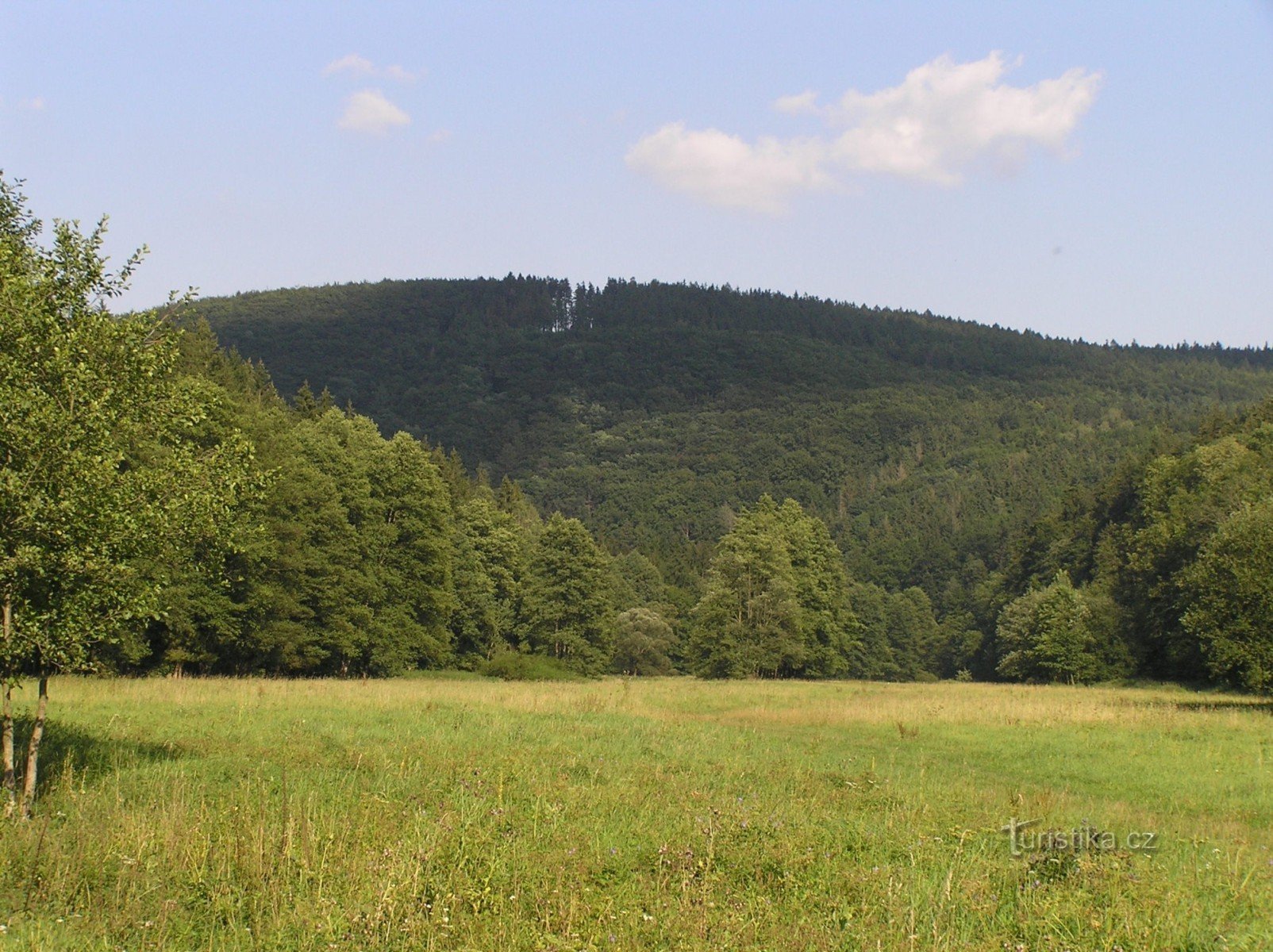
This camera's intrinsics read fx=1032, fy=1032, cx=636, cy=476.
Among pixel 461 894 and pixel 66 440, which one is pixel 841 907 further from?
pixel 66 440

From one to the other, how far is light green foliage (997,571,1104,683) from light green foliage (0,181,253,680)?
64935 mm

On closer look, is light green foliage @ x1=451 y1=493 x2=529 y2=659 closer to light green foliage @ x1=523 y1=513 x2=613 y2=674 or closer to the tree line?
the tree line

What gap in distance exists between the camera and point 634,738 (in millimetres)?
21859

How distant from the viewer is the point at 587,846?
10.9 m

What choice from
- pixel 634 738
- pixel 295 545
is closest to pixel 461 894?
pixel 634 738

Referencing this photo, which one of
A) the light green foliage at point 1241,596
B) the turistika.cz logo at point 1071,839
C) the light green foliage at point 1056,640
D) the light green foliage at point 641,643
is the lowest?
the light green foliage at point 641,643

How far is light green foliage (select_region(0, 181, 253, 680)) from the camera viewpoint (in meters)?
12.6

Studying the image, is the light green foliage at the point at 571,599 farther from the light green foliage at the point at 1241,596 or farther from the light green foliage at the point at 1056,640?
the light green foliage at the point at 1241,596

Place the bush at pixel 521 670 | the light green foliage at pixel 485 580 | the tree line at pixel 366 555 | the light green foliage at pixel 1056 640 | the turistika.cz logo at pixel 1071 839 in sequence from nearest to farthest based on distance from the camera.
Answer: the turistika.cz logo at pixel 1071 839 < the tree line at pixel 366 555 < the bush at pixel 521 670 < the light green foliage at pixel 485 580 < the light green foliage at pixel 1056 640

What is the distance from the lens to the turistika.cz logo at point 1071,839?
10.8m

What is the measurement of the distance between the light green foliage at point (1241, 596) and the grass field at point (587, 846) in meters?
16.0

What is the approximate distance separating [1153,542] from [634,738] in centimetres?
6027

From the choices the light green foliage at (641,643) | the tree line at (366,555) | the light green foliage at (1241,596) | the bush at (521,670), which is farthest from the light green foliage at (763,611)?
the light green foliage at (1241,596)

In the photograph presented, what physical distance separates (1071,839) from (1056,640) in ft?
221
